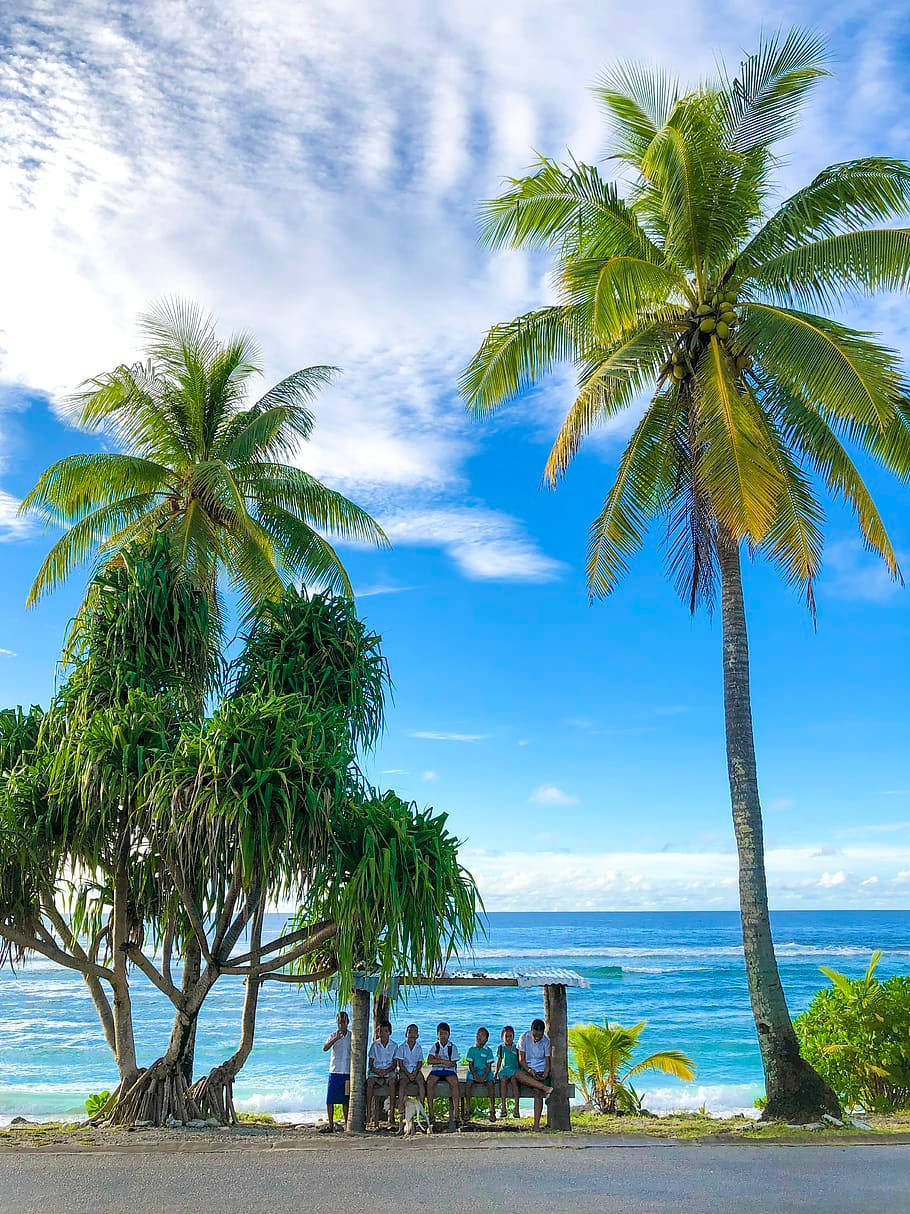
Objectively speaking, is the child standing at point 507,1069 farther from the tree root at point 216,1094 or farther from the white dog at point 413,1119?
the tree root at point 216,1094

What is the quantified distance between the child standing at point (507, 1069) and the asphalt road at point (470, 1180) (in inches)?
83.8

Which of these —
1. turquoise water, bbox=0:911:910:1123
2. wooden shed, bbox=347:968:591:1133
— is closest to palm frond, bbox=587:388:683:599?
wooden shed, bbox=347:968:591:1133

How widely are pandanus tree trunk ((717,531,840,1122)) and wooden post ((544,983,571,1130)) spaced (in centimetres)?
204

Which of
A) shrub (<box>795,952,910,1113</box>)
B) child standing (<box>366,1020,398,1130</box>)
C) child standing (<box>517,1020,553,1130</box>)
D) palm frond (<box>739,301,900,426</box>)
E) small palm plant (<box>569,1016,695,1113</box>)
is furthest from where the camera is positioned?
small palm plant (<box>569,1016,695,1113</box>)

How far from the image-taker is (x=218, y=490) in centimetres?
1448

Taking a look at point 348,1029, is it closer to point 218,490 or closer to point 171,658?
point 171,658

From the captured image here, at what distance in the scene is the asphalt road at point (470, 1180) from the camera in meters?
7.07

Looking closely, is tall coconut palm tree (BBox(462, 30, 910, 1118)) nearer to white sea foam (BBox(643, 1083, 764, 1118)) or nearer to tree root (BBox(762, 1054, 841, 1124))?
tree root (BBox(762, 1054, 841, 1124))

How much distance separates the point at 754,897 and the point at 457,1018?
24.9 metres

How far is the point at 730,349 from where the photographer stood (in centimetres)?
1217

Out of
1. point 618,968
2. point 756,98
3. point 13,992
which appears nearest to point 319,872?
point 756,98

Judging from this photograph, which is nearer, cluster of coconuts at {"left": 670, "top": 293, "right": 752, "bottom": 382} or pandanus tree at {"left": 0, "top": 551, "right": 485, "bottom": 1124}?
pandanus tree at {"left": 0, "top": 551, "right": 485, "bottom": 1124}

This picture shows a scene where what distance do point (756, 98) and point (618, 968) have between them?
45268mm

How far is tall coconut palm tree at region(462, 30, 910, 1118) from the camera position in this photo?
11.1m
